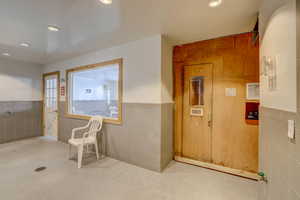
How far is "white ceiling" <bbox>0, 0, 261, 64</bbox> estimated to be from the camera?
1572mm

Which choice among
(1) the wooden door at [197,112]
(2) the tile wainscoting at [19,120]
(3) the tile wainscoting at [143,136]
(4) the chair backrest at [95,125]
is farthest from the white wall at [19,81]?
(1) the wooden door at [197,112]

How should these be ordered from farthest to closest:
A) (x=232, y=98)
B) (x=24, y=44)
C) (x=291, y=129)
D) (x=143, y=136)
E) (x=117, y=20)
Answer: (x=24, y=44) → (x=143, y=136) → (x=232, y=98) → (x=117, y=20) → (x=291, y=129)

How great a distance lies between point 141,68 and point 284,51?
1.98 m

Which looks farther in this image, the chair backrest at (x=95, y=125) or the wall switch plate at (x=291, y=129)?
the chair backrest at (x=95, y=125)

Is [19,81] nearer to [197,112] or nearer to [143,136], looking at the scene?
[143,136]

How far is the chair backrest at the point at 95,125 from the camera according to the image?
289 cm

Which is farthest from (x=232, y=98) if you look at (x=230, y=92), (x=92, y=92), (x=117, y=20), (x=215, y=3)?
(x=92, y=92)

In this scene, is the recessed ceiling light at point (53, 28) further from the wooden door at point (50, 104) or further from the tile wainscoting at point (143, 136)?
the wooden door at point (50, 104)

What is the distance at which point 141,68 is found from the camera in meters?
2.54

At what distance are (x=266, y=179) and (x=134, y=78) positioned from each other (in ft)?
7.75

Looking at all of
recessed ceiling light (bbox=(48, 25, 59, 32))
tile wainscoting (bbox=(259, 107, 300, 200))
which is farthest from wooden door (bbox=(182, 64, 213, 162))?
recessed ceiling light (bbox=(48, 25, 59, 32))

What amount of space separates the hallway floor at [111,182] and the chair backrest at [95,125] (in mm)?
620

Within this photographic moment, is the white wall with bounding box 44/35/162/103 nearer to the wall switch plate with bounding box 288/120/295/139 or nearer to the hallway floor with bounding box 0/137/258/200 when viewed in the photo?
the hallway floor with bounding box 0/137/258/200

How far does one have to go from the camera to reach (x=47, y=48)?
10.1ft
